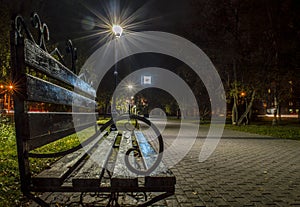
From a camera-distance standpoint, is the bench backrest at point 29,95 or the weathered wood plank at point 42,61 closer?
the bench backrest at point 29,95

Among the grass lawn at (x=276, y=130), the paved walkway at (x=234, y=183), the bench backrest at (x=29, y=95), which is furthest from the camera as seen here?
the grass lawn at (x=276, y=130)

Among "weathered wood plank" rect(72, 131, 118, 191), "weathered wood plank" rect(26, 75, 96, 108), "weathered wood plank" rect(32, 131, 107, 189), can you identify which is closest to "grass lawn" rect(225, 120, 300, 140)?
"weathered wood plank" rect(72, 131, 118, 191)

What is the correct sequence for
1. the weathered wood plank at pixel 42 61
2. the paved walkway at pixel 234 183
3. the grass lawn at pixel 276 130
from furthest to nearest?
the grass lawn at pixel 276 130 → the paved walkway at pixel 234 183 → the weathered wood plank at pixel 42 61

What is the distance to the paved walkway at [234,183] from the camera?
3.55 metres

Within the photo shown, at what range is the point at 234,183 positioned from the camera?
4.50 metres

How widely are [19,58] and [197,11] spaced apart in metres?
23.2

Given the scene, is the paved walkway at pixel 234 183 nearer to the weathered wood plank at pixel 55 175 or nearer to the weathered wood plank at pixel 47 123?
the weathered wood plank at pixel 55 175

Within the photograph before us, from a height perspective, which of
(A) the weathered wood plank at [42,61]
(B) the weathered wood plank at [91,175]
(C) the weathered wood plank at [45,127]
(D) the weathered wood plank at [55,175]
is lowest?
(B) the weathered wood plank at [91,175]

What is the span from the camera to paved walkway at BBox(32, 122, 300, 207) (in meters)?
3.55

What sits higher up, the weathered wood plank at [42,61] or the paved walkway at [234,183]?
the weathered wood plank at [42,61]

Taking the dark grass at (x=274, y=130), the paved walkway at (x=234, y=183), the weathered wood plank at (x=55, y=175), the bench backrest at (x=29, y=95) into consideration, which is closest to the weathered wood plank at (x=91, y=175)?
the weathered wood plank at (x=55, y=175)

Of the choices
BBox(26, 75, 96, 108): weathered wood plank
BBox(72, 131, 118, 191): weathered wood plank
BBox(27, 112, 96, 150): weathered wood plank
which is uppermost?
BBox(26, 75, 96, 108): weathered wood plank

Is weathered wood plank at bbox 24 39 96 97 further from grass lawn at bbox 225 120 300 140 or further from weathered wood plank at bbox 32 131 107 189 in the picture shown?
grass lawn at bbox 225 120 300 140

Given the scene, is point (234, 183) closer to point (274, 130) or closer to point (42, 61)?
point (42, 61)
